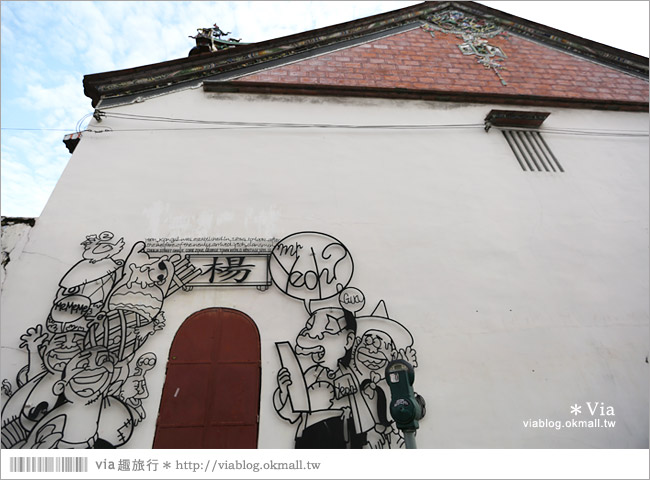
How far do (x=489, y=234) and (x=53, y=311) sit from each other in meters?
4.66

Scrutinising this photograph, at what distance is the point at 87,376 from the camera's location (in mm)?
3047

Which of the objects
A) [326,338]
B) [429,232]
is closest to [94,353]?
[326,338]

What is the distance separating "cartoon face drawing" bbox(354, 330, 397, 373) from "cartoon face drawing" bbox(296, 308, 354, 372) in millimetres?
126

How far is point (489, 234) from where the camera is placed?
421cm

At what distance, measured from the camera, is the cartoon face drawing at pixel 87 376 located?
2967 millimetres

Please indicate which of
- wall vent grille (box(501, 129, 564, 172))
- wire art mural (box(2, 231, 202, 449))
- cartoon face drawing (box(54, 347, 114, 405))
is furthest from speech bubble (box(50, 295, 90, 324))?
wall vent grille (box(501, 129, 564, 172))

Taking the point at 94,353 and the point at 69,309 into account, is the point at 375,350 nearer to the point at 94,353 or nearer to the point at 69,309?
the point at 94,353

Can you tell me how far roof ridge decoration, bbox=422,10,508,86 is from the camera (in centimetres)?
655

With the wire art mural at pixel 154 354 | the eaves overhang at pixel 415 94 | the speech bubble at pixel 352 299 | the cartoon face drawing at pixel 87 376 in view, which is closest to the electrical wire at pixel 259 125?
the eaves overhang at pixel 415 94

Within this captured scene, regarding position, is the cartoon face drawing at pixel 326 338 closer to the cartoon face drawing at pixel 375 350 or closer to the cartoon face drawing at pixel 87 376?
the cartoon face drawing at pixel 375 350

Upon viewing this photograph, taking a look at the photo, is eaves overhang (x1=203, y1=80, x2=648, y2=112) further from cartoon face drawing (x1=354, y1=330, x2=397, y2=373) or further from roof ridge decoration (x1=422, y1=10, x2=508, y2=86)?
cartoon face drawing (x1=354, y1=330, x2=397, y2=373)

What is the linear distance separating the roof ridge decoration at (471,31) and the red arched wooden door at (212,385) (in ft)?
20.6

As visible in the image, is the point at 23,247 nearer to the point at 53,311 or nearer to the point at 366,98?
the point at 53,311

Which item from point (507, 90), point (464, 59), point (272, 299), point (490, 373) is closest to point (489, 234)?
point (490, 373)
